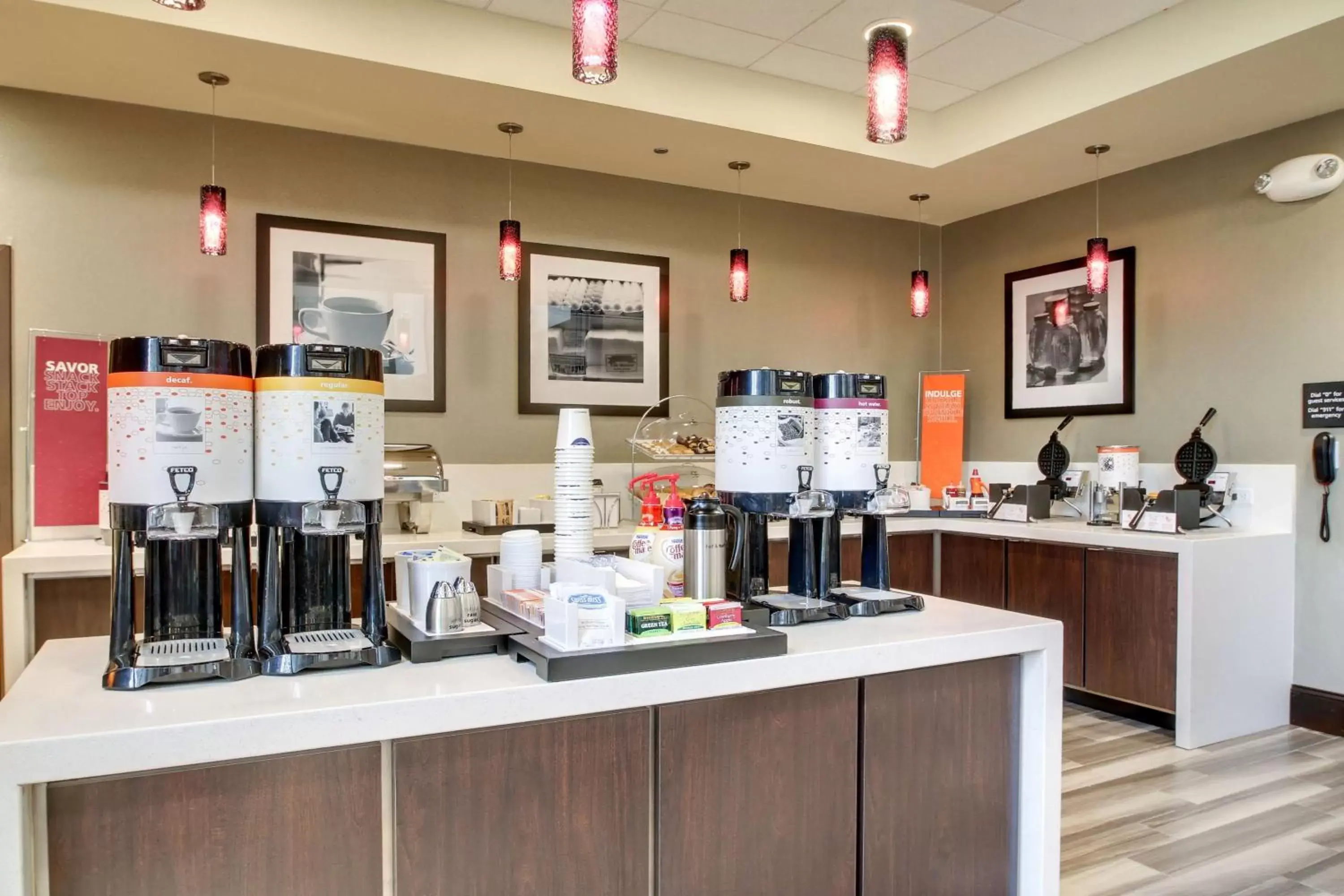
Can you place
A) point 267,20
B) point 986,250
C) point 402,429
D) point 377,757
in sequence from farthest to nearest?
1. point 986,250
2. point 402,429
3. point 267,20
4. point 377,757

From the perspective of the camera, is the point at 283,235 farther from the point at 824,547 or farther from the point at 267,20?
the point at 824,547

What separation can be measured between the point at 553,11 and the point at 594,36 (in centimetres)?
204

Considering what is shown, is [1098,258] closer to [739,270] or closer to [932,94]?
[932,94]

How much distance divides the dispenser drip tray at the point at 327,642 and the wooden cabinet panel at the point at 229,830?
247mm

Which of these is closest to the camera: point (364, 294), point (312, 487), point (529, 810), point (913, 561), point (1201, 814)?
point (529, 810)

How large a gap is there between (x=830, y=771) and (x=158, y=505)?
1.28 m

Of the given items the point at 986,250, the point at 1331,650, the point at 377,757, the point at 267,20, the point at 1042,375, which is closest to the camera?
the point at 377,757

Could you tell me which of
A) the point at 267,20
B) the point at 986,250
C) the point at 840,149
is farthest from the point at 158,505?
the point at 986,250

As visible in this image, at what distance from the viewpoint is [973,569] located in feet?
15.9

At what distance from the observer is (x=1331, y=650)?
13.1 feet

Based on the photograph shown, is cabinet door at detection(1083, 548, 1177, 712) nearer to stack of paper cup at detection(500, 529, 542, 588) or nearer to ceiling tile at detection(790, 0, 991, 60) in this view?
ceiling tile at detection(790, 0, 991, 60)

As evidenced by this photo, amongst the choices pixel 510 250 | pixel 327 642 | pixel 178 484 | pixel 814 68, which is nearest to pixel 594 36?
pixel 178 484

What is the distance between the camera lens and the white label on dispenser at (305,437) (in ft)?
5.10

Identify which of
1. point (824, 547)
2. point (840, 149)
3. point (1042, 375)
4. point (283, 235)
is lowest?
point (824, 547)
